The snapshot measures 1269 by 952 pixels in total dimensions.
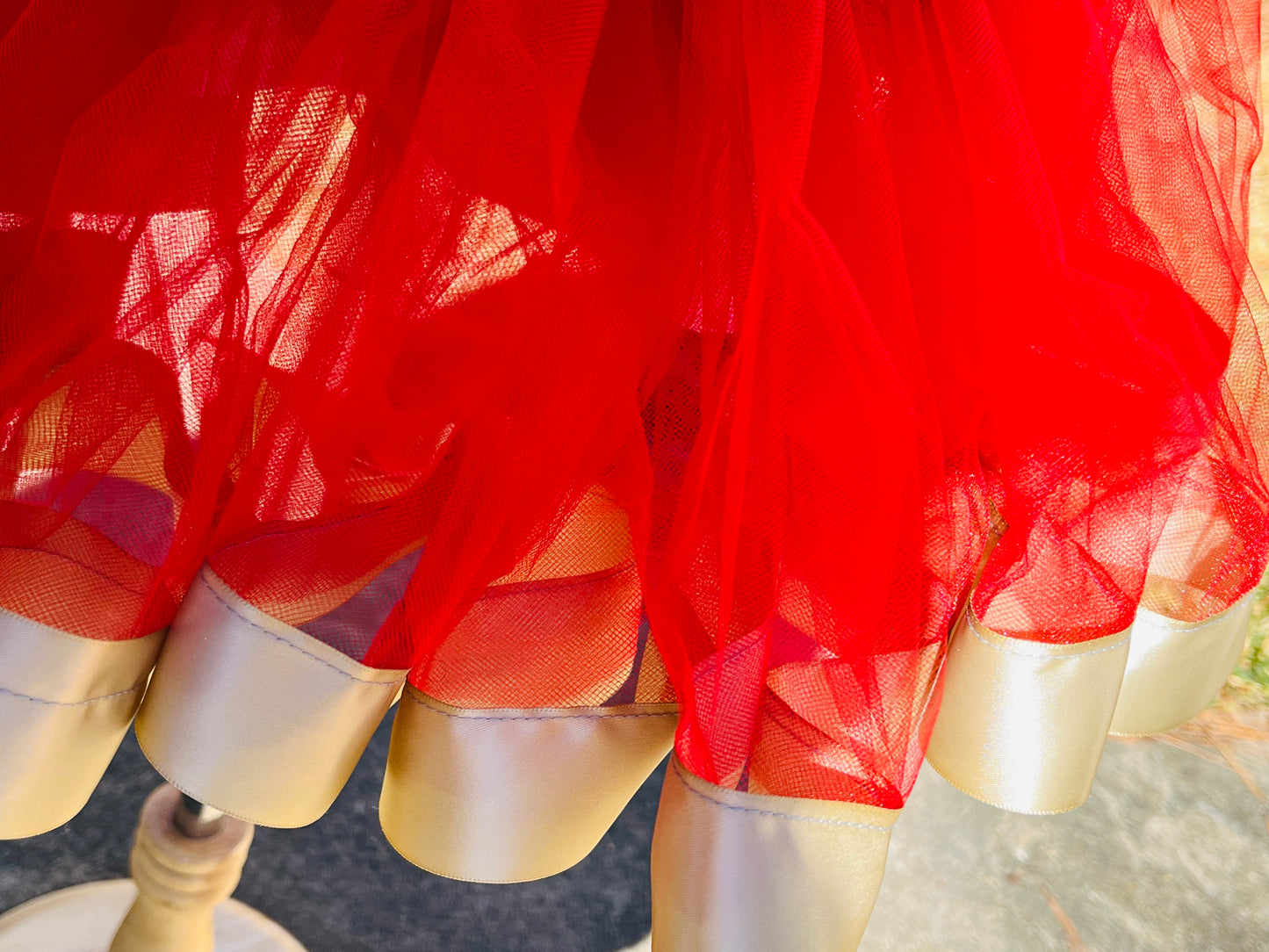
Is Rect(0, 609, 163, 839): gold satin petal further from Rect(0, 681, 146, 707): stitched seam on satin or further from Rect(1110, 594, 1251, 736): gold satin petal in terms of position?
Rect(1110, 594, 1251, 736): gold satin petal

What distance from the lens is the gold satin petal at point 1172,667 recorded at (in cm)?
46

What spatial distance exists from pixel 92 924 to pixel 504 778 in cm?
63

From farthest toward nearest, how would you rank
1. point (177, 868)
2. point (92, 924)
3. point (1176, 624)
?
1. point (92, 924)
2. point (177, 868)
3. point (1176, 624)

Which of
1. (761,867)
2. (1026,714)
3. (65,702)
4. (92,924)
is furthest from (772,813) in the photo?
(92,924)

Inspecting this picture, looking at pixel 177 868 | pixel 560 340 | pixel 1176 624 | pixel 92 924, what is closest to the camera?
pixel 560 340

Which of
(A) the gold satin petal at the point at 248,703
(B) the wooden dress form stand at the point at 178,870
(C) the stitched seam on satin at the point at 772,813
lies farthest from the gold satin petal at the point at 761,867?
(B) the wooden dress form stand at the point at 178,870

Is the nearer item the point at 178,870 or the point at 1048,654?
the point at 1048,654

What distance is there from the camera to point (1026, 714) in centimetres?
43

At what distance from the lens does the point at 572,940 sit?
0.93 meters

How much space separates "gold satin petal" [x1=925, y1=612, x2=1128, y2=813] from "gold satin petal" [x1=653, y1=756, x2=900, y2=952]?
0.28 feet

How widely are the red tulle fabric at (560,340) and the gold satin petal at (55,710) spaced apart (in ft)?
0.04

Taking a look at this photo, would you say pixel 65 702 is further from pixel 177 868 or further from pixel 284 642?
pixel 177 868

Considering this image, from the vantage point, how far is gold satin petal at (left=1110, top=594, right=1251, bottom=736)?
0.46 metres

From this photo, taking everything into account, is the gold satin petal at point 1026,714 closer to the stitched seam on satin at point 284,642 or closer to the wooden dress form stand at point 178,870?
the stitched seam on satin at point 284,642
